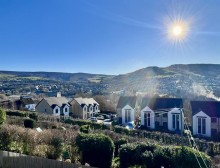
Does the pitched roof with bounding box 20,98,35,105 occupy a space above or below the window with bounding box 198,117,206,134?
above

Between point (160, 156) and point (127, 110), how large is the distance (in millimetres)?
25828

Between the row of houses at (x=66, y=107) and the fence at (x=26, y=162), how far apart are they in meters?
31.7

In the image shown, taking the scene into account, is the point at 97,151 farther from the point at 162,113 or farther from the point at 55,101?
the point at 55,101

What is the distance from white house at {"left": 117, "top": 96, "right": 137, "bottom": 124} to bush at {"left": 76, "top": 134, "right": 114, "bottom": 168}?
77.0 feet

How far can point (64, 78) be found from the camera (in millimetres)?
145750

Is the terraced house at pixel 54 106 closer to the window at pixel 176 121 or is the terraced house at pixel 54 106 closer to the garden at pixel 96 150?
the window at pixel 176 121

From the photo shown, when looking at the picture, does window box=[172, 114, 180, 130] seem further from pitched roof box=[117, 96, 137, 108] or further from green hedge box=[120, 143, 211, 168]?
green hedge box=[120, 143, 211, 168]

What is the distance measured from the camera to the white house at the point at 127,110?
1457 inches

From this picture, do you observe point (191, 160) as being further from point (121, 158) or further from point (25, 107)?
point (25, 107)

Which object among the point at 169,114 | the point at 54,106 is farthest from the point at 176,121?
the point at 54,106

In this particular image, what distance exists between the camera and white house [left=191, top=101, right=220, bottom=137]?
2698 centimetres

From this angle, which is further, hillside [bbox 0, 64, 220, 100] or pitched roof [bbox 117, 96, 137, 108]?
hillside [bbox 0, 64, 220, 100]

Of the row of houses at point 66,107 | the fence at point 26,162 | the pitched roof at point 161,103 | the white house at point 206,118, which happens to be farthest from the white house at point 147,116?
the fence at point 26,162

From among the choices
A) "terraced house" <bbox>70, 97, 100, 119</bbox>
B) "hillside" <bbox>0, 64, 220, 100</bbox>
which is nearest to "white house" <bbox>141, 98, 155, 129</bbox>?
"terraced house" <bbox>70, 97, 100, 119</bbox>
